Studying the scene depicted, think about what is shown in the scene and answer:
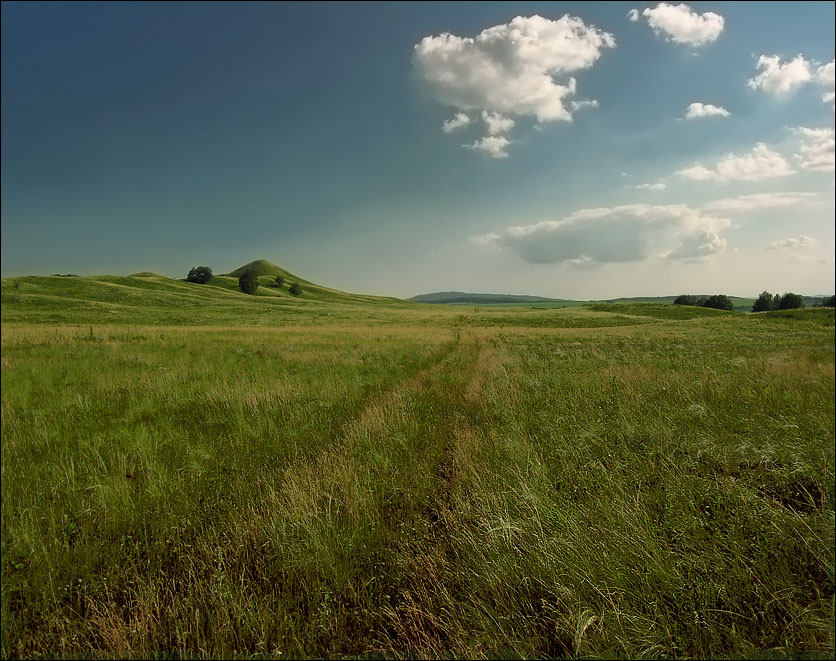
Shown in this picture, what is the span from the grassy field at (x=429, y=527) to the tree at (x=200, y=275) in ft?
445

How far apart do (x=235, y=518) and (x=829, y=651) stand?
4.94 m

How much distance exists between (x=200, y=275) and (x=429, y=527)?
144500 millimetres

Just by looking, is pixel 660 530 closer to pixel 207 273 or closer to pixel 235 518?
pixel 235 518

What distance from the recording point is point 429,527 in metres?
3.74

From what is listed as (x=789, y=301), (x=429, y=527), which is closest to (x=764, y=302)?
(x=789, y=301)

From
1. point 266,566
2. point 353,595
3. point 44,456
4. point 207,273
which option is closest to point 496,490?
point 353,595

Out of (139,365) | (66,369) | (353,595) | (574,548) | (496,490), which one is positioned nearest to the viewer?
(353,595)

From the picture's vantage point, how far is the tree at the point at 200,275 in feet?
400

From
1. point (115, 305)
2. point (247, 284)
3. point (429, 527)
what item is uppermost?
point (247, 284)

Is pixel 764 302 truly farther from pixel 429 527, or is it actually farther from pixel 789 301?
pixel 429 527

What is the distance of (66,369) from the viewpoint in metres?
10.8

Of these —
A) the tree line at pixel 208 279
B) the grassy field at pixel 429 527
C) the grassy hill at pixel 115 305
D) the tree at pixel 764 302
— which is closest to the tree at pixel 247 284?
the tree line at pixel 208 279

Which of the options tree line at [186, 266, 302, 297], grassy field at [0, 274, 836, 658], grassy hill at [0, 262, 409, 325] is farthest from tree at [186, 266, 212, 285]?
grassy field at [0, 274, 836, 658]

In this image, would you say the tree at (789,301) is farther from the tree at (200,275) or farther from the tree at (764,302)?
the tree at (200,275)
